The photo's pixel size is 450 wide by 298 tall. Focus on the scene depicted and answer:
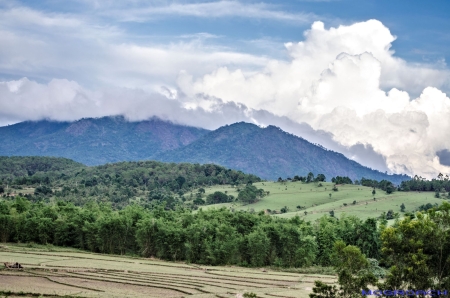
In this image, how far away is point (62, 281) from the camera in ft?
194

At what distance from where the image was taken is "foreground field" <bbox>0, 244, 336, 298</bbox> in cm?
5434

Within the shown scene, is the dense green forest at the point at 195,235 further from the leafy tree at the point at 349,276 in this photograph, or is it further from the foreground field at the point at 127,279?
the leafy tree at the point at 349,276

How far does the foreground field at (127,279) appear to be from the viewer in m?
54.3

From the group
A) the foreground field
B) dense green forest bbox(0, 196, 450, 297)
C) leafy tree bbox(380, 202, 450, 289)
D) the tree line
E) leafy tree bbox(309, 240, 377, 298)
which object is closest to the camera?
leafy tree bbox(380, 202, 450, 289)

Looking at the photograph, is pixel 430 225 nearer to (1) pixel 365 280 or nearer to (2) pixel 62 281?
(1) pixel 365 280

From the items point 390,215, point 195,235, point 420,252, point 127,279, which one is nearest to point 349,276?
point 420,252

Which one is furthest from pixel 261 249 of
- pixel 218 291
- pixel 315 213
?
pixel 315 213

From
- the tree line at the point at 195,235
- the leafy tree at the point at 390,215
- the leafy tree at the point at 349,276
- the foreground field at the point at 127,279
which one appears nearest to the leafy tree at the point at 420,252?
the leafy tree at the point at 349,276

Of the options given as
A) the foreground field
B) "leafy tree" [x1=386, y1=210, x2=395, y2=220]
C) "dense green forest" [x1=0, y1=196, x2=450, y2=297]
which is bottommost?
the foreground field

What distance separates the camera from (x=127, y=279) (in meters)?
63.2

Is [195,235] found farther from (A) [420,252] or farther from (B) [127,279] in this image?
(A) [420,252]

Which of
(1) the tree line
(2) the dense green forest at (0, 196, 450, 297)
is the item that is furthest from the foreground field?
(2) the dense green forest at (0, 196, 450, 297)

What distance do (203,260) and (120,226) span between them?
1824 cm

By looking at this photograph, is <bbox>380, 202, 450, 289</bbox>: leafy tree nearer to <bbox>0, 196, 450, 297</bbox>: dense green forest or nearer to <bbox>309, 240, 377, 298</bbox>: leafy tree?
<bbox>309, 240, 377, 298</bbox>: leafy tree
